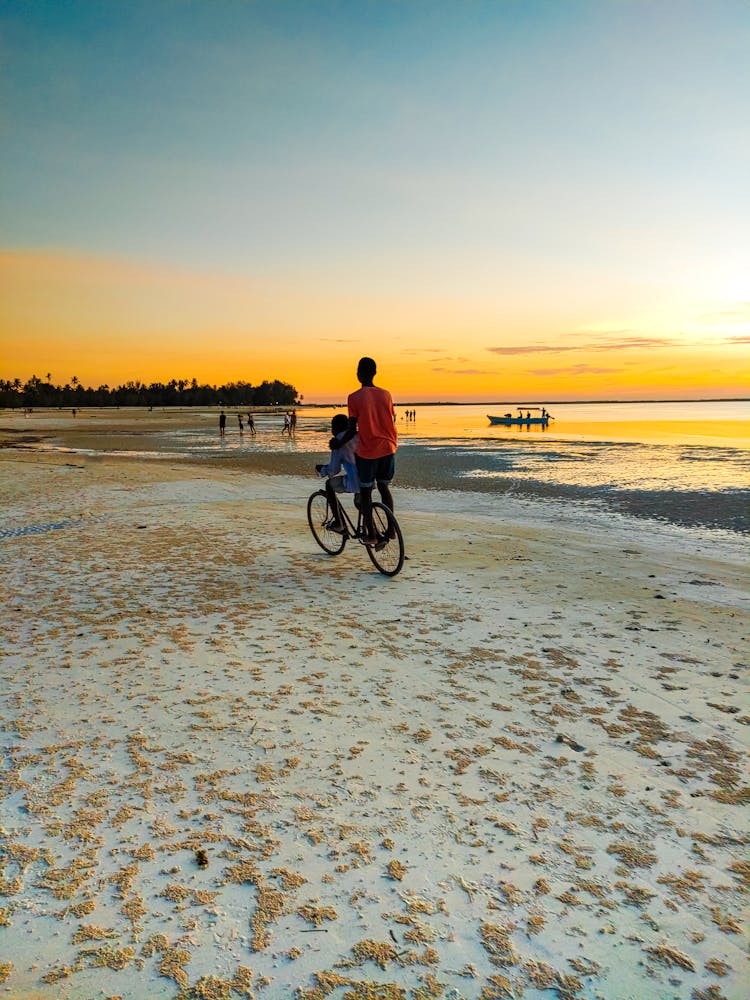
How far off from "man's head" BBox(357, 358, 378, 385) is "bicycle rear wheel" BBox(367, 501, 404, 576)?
4.75 feet

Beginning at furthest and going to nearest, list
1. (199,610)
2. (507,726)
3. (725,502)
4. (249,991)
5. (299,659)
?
(725,502) < (199,610) < (299,659) < (507,726) < (249,991)

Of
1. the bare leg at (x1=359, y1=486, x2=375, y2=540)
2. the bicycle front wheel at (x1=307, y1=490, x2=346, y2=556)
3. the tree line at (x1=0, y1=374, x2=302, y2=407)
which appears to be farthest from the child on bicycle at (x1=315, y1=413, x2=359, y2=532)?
the tree line at (x1=0, y1=374, x2=302, y2=407)

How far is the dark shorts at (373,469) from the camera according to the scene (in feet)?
25.1

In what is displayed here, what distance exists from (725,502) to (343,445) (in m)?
10.2

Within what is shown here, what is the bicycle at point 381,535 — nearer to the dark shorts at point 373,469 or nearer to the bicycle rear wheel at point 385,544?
the bicycle rear wheel at point 385,544

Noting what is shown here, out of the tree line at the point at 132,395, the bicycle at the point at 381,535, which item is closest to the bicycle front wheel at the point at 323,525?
the bicycle at the point at 381,535

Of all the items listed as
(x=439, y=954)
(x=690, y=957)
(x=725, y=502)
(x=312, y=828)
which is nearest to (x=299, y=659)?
(x=312, y=828)

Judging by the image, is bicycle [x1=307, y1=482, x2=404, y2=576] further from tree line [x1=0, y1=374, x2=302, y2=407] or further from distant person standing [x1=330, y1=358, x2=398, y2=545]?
tree line [x1=0, y1=374, x2=302, y2=407]

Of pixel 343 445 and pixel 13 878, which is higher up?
pixel 343 445

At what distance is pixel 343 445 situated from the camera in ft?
26.2

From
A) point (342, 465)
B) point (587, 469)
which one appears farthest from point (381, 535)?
point (587, 469)

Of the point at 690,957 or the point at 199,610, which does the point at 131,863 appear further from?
the point at 199,610

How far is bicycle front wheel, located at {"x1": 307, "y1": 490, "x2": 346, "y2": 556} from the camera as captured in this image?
358 inches

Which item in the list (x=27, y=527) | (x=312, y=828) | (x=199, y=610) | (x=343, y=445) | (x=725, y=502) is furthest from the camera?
(x=725, y=502)
